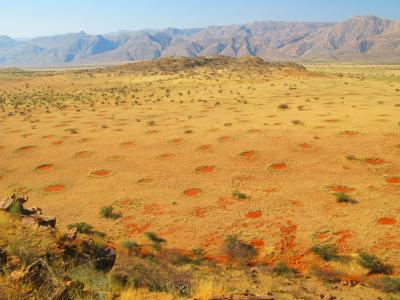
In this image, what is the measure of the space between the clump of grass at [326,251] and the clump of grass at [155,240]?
4.30 meters

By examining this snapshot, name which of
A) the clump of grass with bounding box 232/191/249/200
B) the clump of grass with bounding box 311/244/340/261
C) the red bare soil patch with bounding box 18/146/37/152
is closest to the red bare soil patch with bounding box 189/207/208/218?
the clump of grass with bounding box 232/191/249/200

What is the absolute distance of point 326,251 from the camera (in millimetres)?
A: 10062

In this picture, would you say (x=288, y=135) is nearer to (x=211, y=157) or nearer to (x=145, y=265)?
(x=211, y=157)

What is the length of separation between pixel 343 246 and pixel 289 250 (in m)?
1.49

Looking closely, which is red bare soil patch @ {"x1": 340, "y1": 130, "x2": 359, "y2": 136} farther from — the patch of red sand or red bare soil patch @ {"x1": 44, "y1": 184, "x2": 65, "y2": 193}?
red bare soil patch @ {"x1": 44, "y1": 184, "x2": 65, "y2": 193}

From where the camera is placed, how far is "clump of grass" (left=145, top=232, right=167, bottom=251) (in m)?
11.0

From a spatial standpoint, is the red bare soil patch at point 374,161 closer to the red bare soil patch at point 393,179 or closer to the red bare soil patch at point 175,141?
the red bare soil patch at point 393,179

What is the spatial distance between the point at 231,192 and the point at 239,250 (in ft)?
14.1

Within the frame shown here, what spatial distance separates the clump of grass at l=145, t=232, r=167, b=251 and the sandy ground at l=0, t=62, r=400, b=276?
24 cm

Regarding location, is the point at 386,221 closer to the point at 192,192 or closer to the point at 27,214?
the point at 192,192

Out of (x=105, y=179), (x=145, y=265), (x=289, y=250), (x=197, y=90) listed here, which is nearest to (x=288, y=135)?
(x=105, y=179)

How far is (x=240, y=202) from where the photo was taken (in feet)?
44.8

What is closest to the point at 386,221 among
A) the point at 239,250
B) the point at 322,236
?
the point at 322,236

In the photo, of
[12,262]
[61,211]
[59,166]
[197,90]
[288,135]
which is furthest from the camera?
[197,90]
